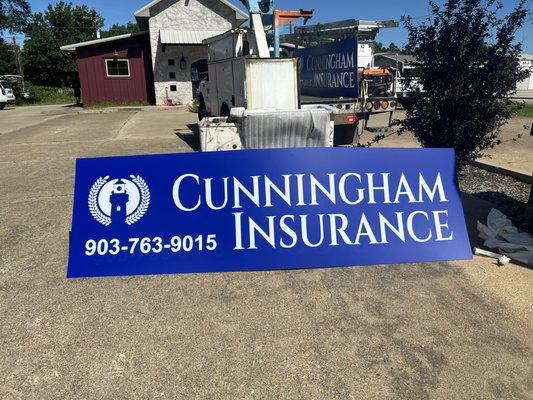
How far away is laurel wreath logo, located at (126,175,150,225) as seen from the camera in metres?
3.72

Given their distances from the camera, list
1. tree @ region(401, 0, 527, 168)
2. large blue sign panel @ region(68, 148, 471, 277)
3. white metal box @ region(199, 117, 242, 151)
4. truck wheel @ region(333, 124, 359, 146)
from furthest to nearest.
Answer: truck wheel @ region(333, 124, 359, 146) → white metal box @ region(199, 117, 242, 151) → tree @ region(401, 0, 527, 168) → large blue sign panel @ region(68, 148, 471, 277)

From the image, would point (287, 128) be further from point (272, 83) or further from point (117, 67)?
point (117, 67)

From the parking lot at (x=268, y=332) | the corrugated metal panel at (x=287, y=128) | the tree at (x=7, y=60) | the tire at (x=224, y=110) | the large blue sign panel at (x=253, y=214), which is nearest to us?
the parking lot at (x=268, y=332)

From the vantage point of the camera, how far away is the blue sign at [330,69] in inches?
330

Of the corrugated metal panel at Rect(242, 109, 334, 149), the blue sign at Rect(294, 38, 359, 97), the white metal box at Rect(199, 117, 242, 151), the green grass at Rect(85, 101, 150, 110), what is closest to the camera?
the corrugated metal panel at Rect(242, 109, 334, 149)

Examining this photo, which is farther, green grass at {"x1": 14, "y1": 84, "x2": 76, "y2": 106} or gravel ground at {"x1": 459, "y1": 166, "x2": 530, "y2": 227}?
green grass at {"x1": 14, "y1": 84, "x2": 76, "y2": 106}

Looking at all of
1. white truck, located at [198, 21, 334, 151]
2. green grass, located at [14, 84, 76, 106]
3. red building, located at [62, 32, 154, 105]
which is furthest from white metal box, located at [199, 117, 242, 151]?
green grass, located at [14, 84, 76, 106]

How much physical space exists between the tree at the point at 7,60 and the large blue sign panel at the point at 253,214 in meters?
58.6

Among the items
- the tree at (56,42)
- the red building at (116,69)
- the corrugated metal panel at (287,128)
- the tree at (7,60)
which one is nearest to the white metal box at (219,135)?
the corrugated metal panel at (287,128)

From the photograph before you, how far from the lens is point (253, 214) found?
3.76 metres

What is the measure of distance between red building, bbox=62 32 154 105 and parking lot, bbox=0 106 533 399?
72.4ft

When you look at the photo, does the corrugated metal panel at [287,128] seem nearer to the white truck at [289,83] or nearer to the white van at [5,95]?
the white truck at [289,83]

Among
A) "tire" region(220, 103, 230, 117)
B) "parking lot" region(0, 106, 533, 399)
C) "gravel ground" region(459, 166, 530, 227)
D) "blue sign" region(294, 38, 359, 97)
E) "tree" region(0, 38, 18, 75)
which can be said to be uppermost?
"tree" region(0, 38, 18, 75)

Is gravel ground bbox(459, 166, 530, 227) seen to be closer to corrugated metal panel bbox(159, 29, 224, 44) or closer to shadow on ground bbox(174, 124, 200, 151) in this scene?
shadow on ground bbox(174, 124, 200, 151)
